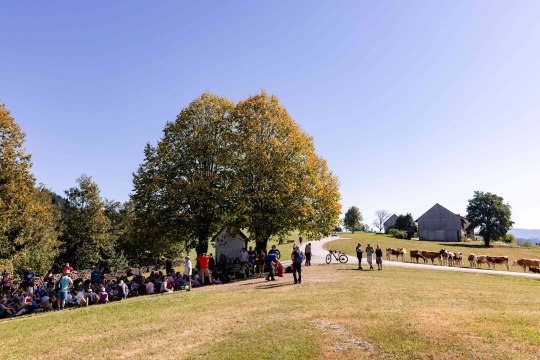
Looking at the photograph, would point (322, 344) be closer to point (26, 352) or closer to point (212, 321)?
point (212, 321)

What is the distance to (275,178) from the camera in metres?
30.8

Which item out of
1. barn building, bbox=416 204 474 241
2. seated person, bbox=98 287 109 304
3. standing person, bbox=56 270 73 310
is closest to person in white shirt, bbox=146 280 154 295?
seated person, bbox=98 287 109 304

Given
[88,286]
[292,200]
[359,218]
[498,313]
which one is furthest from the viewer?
[359,218]

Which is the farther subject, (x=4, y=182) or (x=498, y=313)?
(x=4, y=182)

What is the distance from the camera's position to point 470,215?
255 feet

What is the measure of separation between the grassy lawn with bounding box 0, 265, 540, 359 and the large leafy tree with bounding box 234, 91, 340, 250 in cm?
1032

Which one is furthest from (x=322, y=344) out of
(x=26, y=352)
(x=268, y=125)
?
(x=268, y=125)

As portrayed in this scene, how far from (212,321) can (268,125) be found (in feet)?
69.5

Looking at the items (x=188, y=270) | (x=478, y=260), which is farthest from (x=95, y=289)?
(x=478, y=260)

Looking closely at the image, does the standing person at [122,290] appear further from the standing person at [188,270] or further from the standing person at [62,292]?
the standing person at [188,270]

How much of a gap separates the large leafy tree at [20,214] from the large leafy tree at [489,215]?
76186 millimetres

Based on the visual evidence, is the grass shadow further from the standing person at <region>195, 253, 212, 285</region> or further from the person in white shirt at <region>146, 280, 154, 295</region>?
the person in white shirt at <region>146, 280, 154, 295</region>

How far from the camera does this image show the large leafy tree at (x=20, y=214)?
28.9 meters

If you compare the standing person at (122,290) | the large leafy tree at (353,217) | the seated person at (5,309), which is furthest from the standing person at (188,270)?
the large leafy tree at (353,217)
